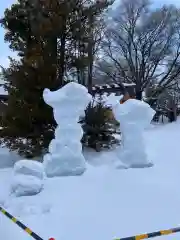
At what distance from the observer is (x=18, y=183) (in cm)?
707

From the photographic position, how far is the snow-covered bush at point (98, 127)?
12000 millimetres

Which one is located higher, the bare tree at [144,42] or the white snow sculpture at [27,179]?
the bare tree at [144,42]

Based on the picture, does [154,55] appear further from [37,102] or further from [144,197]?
[144,197]

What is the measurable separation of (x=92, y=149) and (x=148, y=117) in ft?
10.5

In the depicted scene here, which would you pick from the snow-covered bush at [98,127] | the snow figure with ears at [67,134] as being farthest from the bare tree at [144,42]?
the snow figure with ears at [67,134]

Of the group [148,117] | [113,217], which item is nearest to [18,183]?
[113,217]

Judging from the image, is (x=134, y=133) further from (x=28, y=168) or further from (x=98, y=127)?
(x=28, y=168)

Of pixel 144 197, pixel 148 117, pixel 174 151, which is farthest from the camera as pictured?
pixel 174 151

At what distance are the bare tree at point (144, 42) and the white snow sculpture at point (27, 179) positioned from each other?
67.9 ft

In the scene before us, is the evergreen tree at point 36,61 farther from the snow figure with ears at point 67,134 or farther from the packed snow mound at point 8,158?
the snow figure with ears at point 67,134

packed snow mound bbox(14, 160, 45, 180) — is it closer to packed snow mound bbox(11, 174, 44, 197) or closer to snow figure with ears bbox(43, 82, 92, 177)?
packed snow mound bbox(11, 174, 44, 197)

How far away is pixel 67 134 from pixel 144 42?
20.2 m

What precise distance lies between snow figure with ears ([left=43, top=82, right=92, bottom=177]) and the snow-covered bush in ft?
8.65

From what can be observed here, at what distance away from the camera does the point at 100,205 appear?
6.30 meters
